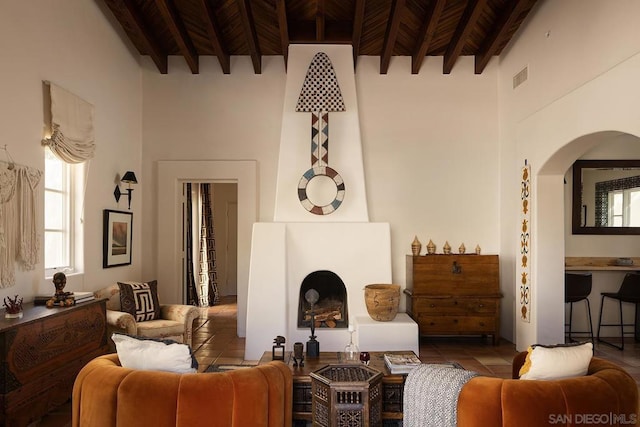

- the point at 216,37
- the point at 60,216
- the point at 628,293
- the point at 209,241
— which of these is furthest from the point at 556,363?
the point at 209,241

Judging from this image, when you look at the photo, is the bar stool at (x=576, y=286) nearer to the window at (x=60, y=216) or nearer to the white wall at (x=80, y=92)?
the white wall at (x=80, y=92)

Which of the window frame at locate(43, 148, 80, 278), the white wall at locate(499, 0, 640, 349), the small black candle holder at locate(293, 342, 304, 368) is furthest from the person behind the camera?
the window frame at locate(43, 148, 80, 278)

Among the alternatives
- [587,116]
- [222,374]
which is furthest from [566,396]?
[587,116]

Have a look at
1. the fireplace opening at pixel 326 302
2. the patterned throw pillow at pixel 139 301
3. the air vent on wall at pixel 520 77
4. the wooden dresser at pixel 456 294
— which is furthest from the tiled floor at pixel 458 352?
the air vent on wall at pixel 520 77

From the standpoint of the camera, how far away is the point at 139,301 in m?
5.04

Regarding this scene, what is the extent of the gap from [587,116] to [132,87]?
529 cm

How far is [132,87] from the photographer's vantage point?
6195 millimetres

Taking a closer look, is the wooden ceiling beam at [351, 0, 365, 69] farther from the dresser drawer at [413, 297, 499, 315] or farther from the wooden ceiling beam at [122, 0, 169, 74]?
the dresser drawer at [413, 297, 499, 315]

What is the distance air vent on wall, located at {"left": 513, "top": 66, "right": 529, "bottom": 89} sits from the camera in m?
5.55

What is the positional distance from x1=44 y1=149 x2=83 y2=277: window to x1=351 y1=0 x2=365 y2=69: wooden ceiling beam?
135 inches

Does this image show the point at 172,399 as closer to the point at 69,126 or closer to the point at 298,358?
the point at 298,358

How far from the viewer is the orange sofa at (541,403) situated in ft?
7.24

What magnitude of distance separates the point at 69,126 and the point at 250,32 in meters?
2.30

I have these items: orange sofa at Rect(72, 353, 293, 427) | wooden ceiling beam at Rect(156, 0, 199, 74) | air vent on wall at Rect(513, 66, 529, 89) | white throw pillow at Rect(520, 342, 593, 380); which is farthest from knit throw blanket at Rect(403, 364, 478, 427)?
wooden ceiling beam at Rect(156, 0, 199, 74)
